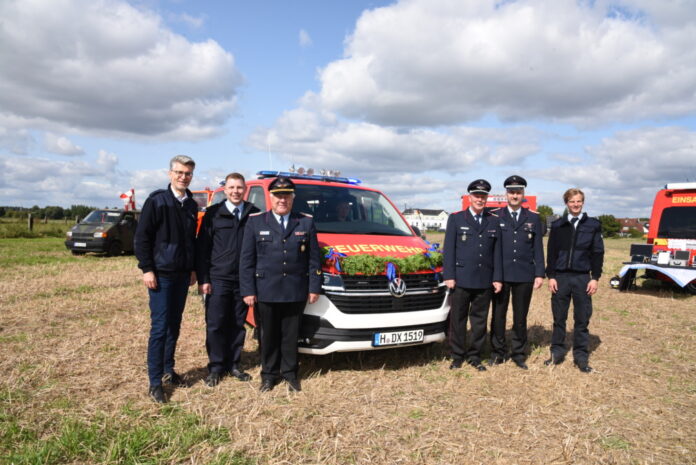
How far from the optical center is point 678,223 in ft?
33.6

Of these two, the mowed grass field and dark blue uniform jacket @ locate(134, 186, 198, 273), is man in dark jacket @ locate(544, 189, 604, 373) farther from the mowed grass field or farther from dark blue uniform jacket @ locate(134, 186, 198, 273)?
dark blue uniform jacket @ locate(134, 186, 198, 273)

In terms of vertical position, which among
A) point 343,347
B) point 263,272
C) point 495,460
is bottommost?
point 495,460

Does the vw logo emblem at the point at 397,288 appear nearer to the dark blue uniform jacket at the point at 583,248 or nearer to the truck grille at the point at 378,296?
the truck grille at the point at 378,296

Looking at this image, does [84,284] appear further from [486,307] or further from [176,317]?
[486,307]

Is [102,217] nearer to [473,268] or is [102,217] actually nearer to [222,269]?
[222,269]

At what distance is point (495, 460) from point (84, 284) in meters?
9.16

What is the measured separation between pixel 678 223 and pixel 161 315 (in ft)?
35.2

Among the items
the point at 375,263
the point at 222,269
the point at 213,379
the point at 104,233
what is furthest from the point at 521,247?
the point at 104,233

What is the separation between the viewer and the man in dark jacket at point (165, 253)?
393cm

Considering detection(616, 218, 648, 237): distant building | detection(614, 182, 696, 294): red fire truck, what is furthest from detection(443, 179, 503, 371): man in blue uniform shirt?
detection(616, 218, 648, 237): distant building

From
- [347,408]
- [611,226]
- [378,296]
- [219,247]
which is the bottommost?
[347,408]

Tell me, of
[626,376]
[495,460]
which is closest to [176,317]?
[495,460]

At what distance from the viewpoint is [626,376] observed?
497cm

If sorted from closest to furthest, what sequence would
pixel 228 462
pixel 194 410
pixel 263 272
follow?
pixel 228 462
pixel 194 410
pixel 263 272
